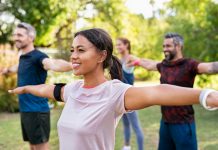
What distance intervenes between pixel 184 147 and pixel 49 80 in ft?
31.9

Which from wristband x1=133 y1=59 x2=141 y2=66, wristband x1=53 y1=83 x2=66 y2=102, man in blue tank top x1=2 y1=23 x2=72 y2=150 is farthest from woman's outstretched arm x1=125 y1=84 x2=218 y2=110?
wristband x1=133 y1=59 x2=141 y2=66

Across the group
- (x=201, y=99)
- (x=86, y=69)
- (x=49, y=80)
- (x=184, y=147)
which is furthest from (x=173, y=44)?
(x=49, y=80)

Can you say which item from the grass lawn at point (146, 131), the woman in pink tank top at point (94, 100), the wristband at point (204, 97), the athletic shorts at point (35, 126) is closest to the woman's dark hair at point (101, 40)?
the woman in pink tank top at point (94, 100)

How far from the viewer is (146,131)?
8.95 meters

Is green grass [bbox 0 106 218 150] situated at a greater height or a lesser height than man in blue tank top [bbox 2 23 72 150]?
lesser

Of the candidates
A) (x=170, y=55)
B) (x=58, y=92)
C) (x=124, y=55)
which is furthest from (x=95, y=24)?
(x=58, y=92)

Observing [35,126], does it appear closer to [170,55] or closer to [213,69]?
[170,55]

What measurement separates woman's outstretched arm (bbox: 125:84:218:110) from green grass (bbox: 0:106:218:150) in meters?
4.91

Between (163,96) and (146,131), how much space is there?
6.96m

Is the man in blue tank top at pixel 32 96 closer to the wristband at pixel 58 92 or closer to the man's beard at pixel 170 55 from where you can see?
the man's beard at pixel 170 55

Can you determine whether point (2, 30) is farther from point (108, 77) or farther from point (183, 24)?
point (108, 77)

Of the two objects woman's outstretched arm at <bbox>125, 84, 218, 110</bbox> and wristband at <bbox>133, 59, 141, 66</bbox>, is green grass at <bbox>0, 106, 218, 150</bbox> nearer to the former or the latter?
wristband at <bbox>133, 59, 141, 66</bbox>

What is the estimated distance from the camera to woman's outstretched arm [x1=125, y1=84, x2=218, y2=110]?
2.00 metres

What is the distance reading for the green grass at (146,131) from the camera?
289 inches
